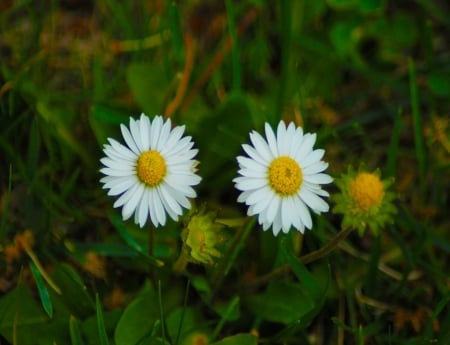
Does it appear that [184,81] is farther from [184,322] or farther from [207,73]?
[184,322]

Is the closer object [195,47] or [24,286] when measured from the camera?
[24,286]

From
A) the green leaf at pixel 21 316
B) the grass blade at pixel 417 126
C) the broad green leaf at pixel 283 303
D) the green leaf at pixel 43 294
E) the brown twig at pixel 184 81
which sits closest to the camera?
the green leaf at pixel 43 294

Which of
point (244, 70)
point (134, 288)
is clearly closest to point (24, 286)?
point (134, 288)

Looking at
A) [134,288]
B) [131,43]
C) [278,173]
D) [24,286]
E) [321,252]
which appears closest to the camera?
[278,173]

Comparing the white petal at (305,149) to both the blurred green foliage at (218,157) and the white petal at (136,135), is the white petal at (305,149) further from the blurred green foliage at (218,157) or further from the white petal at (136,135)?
the white petal at (136,135)

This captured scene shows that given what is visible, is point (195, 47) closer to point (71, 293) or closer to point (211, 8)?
point (211, 8)

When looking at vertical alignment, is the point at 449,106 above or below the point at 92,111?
above

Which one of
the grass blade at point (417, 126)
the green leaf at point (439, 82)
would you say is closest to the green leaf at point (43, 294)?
the grass blade at point (417, 126)

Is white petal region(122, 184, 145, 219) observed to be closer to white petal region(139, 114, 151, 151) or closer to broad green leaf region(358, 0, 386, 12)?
white petal region(139, 114, 151, 151)
